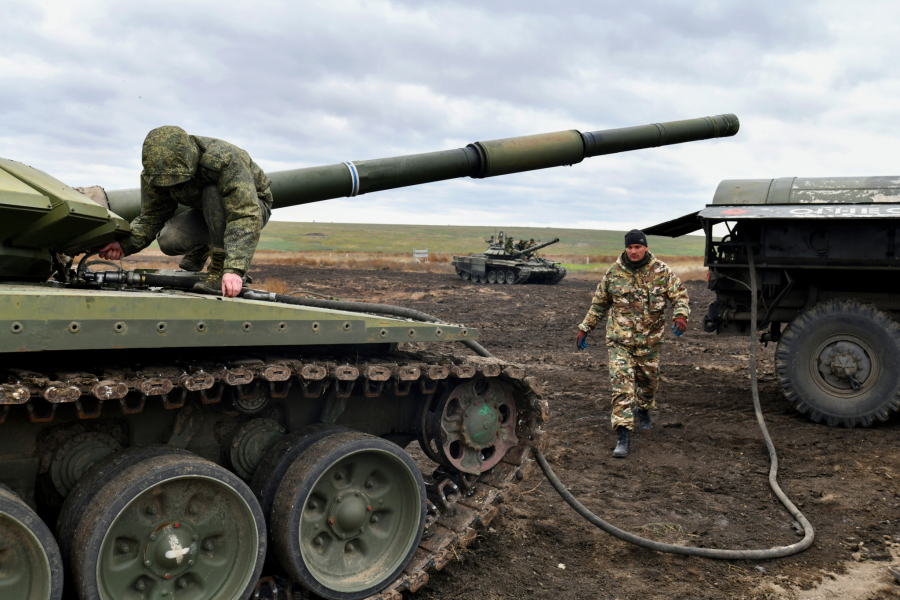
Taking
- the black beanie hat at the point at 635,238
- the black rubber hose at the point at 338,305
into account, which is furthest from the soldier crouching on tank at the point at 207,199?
the black beanie hat at the point at 635,238

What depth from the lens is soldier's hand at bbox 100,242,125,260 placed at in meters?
4.50

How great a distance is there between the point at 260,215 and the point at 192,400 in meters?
1.10

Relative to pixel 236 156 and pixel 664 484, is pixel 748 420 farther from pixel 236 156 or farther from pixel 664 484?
pixel 236 156

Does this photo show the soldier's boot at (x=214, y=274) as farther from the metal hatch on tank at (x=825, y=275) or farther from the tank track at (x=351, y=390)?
the metal hatch on tank at (x=825, y=275)

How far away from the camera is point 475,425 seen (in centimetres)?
441

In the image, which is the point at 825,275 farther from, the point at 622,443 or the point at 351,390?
the point at 351,390

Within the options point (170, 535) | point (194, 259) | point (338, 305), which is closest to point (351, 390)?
point (338, 305)

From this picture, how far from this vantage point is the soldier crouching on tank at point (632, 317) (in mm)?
6523

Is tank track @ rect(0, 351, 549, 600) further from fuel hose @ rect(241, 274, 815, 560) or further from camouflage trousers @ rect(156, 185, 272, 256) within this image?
camouflage trousers @ rect(156, 185, 272, 256)

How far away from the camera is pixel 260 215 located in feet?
13.5

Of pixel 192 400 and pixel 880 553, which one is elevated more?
pixel 192 400

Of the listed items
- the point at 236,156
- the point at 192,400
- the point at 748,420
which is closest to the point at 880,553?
the point at 748,420

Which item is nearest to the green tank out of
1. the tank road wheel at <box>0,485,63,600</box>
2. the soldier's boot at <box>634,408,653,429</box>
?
the tank road wheel at <box>0,485,63,600</box>

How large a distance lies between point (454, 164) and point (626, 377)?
8.71ft
